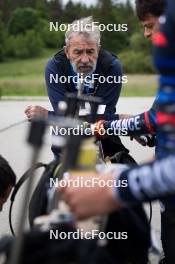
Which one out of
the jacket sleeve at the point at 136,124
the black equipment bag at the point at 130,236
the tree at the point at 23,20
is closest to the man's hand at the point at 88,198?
the black equipment bag at the point at 130,236

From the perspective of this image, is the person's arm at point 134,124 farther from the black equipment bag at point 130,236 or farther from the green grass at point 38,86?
the green grass at point 38,86

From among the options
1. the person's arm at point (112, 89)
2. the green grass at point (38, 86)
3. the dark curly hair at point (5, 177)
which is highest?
the person's arm at point (112, 89)

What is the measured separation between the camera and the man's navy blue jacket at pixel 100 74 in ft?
10.2

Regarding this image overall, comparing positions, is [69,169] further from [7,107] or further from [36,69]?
[36,69]

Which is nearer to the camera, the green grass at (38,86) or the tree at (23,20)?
the green grass at (38,86)

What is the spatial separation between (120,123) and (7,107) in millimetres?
13436

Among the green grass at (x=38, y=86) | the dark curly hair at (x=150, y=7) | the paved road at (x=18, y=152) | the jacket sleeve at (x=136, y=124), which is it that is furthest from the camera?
the green grass at (x=38, y=86)

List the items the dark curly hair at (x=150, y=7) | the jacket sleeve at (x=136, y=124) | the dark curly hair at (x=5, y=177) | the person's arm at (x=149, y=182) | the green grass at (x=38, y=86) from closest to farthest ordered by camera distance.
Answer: the person's arm at (x=149, y=182) < the dark curly hair at (x=150, y=7) < the jacket sleeve at (x=136, y=124) < the dark curly hair at (x=5, y=177) < the green grass at (x=38, y=86)

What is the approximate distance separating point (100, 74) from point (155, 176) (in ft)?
5.73

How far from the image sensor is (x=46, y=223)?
1.63m

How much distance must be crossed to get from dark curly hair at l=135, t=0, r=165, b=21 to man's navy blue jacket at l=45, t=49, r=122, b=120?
61 centimetres

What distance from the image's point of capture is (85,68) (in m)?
3.10

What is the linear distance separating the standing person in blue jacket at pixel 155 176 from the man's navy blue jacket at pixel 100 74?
154 cm

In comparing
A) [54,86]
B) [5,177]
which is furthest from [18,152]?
[5,177]
